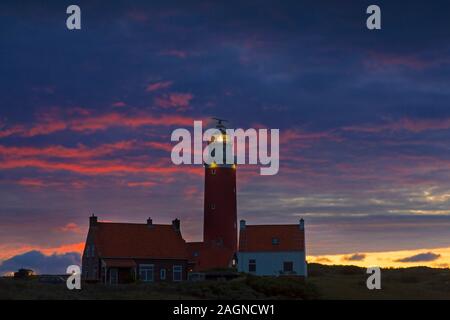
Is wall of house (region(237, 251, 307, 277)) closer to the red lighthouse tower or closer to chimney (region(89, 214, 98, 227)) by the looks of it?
the red lighthouse tower

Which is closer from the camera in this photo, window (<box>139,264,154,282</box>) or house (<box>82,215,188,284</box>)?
house (<box>82,215,188,284</box>)

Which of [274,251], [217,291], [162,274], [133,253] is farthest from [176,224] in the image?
[217,291]

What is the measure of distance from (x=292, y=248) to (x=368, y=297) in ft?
85.4

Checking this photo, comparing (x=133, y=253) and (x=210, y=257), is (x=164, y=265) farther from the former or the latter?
(x=210, y=257)

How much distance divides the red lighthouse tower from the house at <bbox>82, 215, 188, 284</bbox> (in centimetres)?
575

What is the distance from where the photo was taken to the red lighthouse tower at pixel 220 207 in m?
Answer: 83.6

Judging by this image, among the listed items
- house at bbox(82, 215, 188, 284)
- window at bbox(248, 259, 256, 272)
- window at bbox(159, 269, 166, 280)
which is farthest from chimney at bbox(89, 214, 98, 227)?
window at bbox(248, 259, 256, 272)

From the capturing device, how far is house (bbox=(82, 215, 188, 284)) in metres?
72.9

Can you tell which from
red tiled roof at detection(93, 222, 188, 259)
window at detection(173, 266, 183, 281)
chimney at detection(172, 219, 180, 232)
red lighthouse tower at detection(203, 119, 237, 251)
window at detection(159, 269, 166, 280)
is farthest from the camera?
red lighthouse tower at detection(203, 119, 237, 251)

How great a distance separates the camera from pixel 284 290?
5256 centimetres

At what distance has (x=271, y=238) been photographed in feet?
259

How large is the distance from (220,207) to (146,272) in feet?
43.7

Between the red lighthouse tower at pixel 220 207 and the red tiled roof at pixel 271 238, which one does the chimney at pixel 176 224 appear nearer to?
the red lighthouse tower at pixel 220 207
